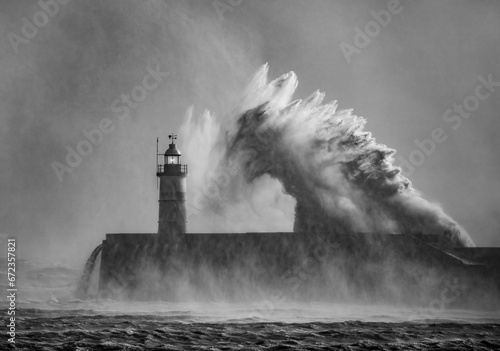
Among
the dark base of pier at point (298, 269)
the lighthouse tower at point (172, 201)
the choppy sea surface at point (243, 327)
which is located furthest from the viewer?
the lighthouse tower at point (172, 201)

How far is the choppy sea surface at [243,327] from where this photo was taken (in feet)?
109

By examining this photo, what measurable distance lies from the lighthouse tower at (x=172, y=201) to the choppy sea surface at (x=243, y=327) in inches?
159

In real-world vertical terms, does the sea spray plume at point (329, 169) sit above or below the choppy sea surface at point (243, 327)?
above

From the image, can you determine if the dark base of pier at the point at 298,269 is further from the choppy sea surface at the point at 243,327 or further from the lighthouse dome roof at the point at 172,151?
the lighthouse dome roof at the point at 172,151

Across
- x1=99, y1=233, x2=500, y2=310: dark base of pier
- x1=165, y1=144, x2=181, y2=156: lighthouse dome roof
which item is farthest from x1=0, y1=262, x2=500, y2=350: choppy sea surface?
x1=165, y1=144, x2=181, y2=156: lighthouse dome roof

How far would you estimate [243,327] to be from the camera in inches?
1478

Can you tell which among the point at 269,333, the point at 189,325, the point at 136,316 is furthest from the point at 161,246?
the point at 269,333

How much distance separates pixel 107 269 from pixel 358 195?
546 inches

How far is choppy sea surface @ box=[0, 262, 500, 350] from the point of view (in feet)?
109

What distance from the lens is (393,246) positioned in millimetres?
44125

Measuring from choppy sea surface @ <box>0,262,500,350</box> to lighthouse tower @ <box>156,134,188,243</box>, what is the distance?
159 inches

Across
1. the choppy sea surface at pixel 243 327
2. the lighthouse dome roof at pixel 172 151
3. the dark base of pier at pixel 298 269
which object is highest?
the lighthouse dome roof at pixel 172 151

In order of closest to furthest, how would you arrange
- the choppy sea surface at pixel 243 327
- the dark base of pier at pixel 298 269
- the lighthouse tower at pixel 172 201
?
1. the choppy sea surface at pixel 243 327
2. the dark base of pier at pixel 298 269
3. the lighthouse tower at pixel 172 201

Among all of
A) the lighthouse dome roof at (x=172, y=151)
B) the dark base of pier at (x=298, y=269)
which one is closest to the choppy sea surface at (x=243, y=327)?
the dark base of pier at (x=298, y=269)
